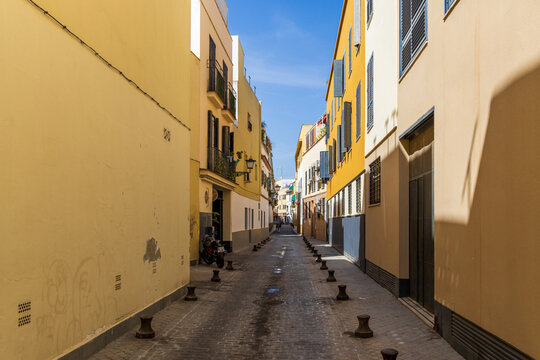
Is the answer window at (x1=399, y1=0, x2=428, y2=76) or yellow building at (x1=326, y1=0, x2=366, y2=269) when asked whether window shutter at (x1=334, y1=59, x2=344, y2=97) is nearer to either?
yellow building at (x1=326, y1=0, x2=366, y2=269)

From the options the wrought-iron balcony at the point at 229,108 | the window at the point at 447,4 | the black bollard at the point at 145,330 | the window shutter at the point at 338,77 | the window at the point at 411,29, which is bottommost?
the black bollard at the point at 145,330

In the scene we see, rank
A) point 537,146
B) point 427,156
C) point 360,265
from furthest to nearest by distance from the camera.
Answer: point 360,265 → point 427,156 → point 537,146

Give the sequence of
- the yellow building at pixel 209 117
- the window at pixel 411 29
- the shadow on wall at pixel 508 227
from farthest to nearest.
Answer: the yellow building at pixel 209 117
the window at pixel 411 29
the shadow on wall at pixel 508 227

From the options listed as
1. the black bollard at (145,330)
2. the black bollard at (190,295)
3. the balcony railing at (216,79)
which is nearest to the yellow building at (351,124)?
the balcony railing at (216,79)

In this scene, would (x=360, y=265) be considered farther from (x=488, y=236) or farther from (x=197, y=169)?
(x=488, y=236)

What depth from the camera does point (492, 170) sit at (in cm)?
474

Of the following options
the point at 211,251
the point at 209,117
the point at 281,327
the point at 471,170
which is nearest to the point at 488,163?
the point at 471,170

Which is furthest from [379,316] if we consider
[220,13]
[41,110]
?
[220,13]

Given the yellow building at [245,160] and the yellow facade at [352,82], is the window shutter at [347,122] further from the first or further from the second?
the yellow building at [245,160]

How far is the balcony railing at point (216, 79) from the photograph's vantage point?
59.0 ft

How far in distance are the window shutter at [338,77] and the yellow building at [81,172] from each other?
43.5 ft

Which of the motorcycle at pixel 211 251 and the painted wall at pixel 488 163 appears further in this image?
the motorcycle at pixel 211 251

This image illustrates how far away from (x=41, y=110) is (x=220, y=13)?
17335mm

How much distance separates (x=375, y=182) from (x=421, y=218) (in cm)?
463
